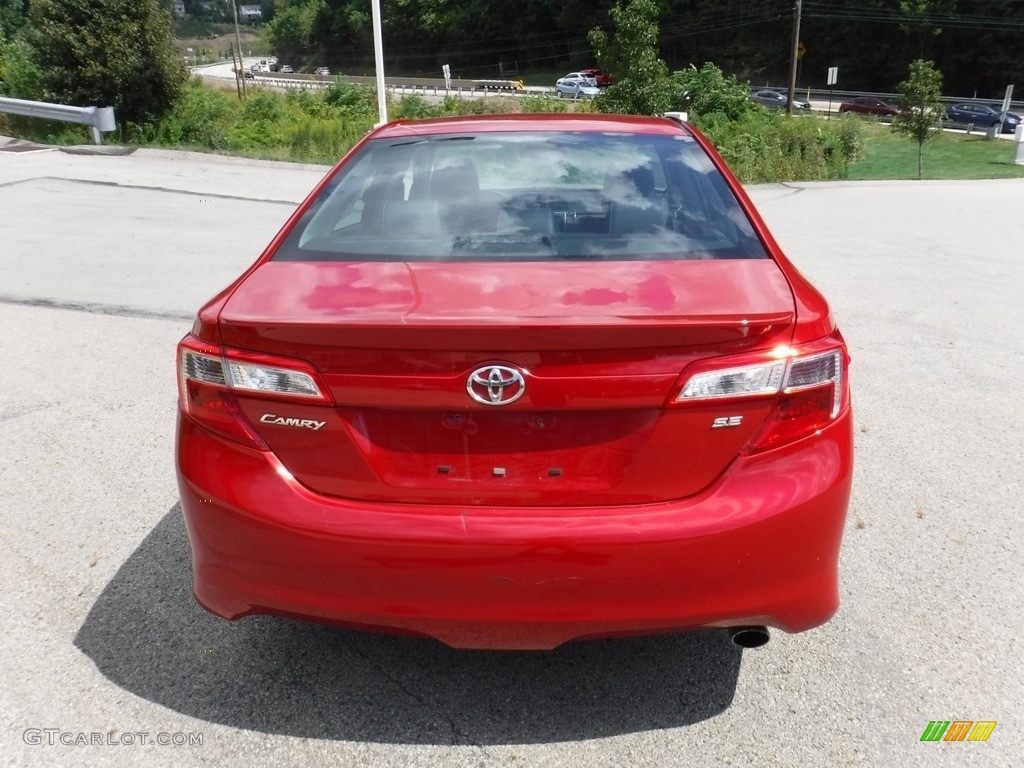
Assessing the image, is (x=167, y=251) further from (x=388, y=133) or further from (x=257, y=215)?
(x=388, y=133)

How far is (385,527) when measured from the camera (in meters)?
2.21

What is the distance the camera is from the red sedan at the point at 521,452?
85.0 inches

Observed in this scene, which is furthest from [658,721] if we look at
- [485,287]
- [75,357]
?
[75,357]

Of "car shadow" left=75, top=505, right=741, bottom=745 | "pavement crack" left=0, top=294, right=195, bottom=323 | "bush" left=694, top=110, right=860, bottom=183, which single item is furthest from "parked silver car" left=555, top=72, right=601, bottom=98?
"car shadow" left=75, top=505, right=741, bottom=745

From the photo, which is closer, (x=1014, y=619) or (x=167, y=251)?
(x=1014, y=619)

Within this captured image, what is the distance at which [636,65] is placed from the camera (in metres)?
23.3

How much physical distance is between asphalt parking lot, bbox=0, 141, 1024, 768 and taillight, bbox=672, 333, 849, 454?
0.98 ft

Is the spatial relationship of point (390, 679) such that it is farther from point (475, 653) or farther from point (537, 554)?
point (537, 554)

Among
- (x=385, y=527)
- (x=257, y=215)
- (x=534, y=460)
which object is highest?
(x=534, y=460)

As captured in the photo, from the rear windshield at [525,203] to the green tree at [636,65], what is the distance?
2127 cm

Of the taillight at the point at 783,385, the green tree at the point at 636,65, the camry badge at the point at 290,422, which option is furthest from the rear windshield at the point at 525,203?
the green tree at the point at 636,65

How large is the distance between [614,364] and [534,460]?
314 mm

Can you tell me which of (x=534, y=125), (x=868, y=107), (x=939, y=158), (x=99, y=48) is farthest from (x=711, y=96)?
(x=534, y=125)

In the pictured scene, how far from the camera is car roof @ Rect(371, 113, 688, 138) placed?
3.41 m
